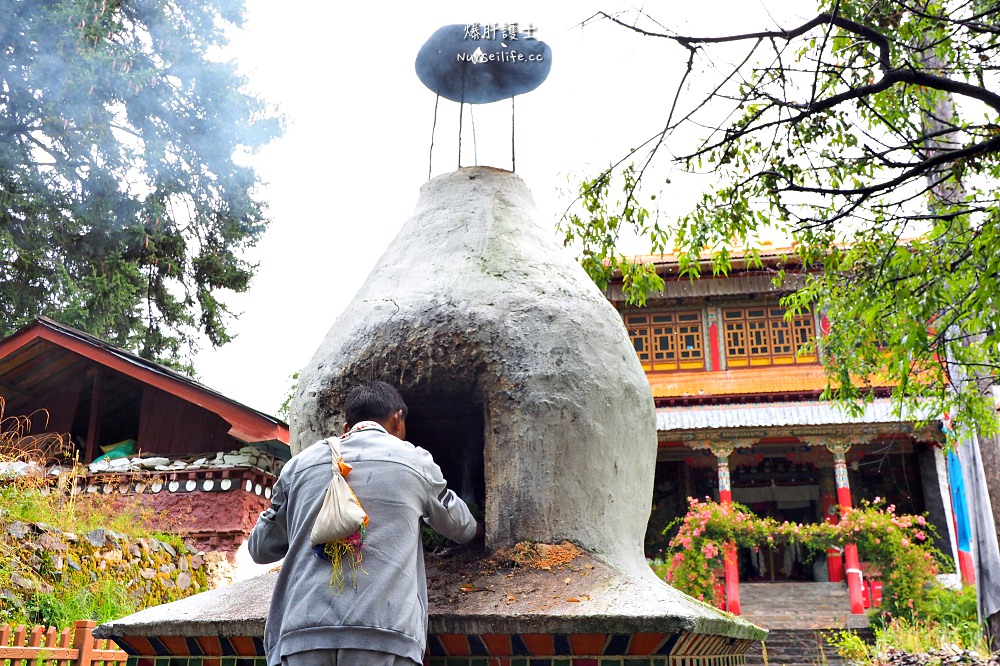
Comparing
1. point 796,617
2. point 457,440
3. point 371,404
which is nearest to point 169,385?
point 457,440

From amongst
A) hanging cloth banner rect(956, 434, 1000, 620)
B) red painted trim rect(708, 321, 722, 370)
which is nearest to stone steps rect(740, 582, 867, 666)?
hanging cloth banner rect(956, 434, 1000, 620)

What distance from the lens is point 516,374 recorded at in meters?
3.87

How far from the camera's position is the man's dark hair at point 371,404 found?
3.15 m

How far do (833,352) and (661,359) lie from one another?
1043 centimetres

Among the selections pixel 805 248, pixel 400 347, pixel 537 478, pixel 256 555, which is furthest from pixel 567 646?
pixel 805 248

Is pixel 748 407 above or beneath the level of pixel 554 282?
above

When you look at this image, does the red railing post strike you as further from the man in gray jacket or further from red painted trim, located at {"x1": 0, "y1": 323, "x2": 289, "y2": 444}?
red painted trim, located at {"x1": 0, "y1": 323, "x2": 289, "y2": 444}

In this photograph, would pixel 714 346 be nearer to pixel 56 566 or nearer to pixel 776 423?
pixel 776 423

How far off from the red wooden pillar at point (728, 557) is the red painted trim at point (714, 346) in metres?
2.26

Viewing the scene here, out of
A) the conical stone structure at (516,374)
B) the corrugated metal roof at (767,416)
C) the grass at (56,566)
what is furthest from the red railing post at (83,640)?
the corrugated metal roof at (767,416)

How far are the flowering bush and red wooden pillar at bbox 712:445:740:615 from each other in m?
0.16

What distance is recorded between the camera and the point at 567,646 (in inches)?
128

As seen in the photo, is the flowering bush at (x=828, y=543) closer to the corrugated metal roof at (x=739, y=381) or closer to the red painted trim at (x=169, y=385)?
the corrugated metal roof at (x=739, y=381)

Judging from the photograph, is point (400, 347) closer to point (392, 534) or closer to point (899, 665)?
point (392, 534)
